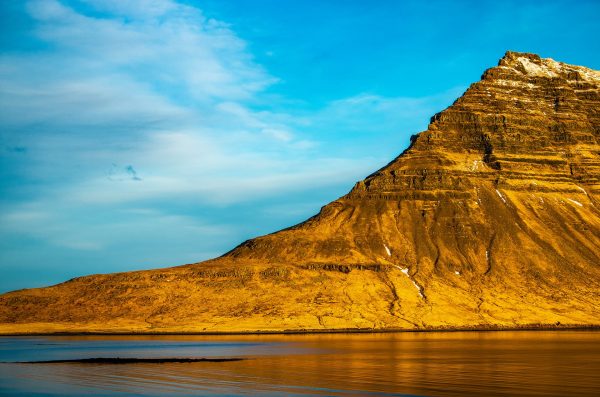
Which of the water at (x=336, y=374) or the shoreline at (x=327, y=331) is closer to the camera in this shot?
the water at (x=336, y=374)

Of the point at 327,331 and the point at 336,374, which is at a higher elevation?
the point at 327,331

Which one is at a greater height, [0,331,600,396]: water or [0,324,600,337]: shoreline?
[0,324,600,337]: shoreline

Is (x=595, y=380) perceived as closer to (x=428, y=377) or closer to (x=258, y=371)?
(x=428, y=377)

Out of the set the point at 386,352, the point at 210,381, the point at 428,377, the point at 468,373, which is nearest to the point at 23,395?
the point at 210,381

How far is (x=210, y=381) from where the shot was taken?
6850cm

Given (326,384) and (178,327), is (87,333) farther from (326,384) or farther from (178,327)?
(326,384)

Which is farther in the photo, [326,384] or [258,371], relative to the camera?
[258,371]

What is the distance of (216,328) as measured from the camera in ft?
628

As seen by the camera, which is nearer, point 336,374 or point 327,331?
point 336,374

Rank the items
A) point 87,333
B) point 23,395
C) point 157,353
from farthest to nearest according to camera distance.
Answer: point 87,333, point 157,353, point 23,395

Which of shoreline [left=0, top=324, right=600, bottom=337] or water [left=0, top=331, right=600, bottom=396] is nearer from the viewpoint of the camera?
water [left=0, top=331, right=600, bottom=396]

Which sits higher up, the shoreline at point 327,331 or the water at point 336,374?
the shoreline at point 327,331

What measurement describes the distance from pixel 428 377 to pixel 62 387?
3316 cm

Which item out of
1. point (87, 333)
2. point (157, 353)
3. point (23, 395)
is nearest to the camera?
point (23, 395)
